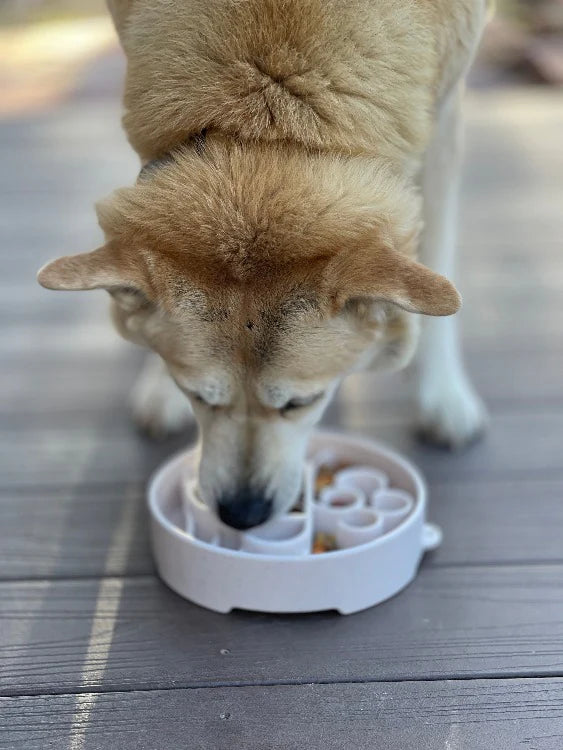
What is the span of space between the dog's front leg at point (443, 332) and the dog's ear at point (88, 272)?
97 centimetres

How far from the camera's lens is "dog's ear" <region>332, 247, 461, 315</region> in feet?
4.92

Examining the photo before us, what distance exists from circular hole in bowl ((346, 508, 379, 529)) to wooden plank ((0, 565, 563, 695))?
0.17 m

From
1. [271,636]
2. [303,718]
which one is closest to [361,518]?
[271,636]

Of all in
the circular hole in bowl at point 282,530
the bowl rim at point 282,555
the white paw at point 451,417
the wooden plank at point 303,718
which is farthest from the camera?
the white paw at point 451,417

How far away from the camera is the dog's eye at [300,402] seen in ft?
5.96

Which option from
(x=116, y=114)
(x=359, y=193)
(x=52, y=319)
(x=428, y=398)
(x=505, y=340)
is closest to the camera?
(x=359, y=193)

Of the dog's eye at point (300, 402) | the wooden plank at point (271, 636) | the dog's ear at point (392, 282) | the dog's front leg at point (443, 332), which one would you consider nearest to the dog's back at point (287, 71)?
the dog's ear at point (392, 282)

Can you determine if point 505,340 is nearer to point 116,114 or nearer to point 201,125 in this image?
point 201,125

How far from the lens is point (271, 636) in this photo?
175 cm

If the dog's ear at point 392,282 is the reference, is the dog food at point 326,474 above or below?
below

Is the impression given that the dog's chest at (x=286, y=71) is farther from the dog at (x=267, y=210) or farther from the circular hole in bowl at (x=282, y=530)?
the circular hole in bowl at (x=282, y=530)

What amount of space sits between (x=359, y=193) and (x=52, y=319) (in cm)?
190

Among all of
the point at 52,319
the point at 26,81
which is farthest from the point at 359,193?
the point at 26,81

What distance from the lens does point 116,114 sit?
20.2ft
